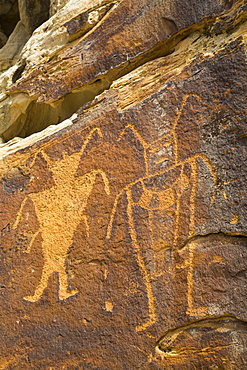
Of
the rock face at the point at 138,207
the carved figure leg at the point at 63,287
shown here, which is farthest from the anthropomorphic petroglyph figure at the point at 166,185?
the carved figure leg at the point at 63,287

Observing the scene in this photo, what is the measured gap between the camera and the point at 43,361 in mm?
1987

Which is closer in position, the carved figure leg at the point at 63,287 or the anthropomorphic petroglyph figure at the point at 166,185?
the anthropomorphic petroglyph figure at the point at 166,185

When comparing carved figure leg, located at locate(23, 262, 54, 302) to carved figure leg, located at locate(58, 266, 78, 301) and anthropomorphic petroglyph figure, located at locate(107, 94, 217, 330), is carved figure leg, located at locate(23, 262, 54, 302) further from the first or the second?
anthropomorphic petroglyph figure, located at locate(107, 94, 217, 330)

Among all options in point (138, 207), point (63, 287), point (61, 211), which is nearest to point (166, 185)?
point (138, 207)

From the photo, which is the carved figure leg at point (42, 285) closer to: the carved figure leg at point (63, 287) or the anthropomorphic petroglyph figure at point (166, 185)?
the carved figure leg at point (63, 287)

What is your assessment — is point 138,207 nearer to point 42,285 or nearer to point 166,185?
point 166,185

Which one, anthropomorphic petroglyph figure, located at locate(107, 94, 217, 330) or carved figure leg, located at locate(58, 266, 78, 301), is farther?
carved figure leg, located at locate(58, 266, 78, 301)

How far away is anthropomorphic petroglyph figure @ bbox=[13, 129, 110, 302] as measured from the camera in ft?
6.97

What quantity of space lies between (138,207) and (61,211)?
17.7 inches

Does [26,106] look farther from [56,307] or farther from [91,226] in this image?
[56,307]

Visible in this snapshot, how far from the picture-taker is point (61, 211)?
2.22 meters

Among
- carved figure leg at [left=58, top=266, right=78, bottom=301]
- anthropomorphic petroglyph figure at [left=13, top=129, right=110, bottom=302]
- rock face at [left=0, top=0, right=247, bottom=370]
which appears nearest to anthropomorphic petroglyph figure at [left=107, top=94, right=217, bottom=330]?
rock face at [left=0, top=0, right=247, bottom=370]

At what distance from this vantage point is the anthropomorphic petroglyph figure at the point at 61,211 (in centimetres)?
212

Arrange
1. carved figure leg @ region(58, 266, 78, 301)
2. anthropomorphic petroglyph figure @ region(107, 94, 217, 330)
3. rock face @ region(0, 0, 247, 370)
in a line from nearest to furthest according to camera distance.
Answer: rock face @ region(0, 0, 247, 370)
anthropomorphic petroglyph figure @ region(107, 94, 217, 330)
carved figure leg @ region(58, 266, 78, 301)
